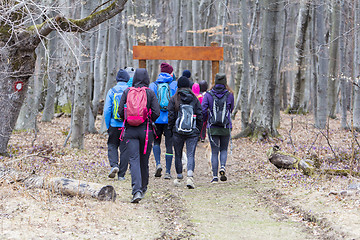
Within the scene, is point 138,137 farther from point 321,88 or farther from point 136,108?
point 321,88

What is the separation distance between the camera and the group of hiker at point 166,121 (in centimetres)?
650

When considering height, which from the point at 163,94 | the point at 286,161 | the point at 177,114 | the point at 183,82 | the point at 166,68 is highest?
the point at 166,68

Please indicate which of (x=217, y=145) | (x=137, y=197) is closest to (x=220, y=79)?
(x=217, y=145)

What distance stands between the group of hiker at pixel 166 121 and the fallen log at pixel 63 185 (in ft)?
1.82

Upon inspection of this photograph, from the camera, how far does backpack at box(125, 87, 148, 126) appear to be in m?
6.27

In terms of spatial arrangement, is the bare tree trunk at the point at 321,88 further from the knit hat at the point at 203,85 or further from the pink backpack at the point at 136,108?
the pink backpack at the point at 136,108

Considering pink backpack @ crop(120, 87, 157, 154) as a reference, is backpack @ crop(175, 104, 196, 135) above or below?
below

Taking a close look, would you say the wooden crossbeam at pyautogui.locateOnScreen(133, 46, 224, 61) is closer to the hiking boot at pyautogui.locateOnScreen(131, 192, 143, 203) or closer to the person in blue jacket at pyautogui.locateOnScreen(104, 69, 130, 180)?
the person in blue jacket at pyautogui.locateOnScreen(104, 69, 130, 180)

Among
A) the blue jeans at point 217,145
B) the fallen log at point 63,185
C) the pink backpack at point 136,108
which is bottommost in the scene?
the fallen log at point 63,185

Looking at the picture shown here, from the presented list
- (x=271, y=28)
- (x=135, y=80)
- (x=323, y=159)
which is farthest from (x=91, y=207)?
(x=271, y=28)

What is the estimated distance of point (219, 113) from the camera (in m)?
8.09

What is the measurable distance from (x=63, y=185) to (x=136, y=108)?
5.77 ft

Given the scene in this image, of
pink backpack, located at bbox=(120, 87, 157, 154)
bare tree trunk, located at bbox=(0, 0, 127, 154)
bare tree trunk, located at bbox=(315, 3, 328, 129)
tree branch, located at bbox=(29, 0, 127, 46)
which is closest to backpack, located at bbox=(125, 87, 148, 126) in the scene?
pink backpack, located at bbox=(120, 87, 157, 154)

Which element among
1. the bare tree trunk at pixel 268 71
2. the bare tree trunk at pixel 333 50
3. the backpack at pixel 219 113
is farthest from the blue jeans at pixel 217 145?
the bare tree trunk at pixel 333 50
